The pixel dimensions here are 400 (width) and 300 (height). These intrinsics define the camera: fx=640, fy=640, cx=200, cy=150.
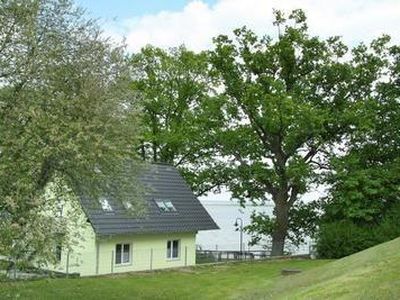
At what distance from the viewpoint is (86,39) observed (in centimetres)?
1762

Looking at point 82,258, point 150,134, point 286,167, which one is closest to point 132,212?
point 82,258

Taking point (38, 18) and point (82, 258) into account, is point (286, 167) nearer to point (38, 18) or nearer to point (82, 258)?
point (82, 258)

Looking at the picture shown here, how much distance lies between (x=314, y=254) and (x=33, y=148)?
966 inches

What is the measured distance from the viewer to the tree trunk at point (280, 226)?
3975 centimetres

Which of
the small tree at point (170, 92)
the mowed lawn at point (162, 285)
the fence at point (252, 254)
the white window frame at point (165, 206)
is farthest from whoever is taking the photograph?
the small tree at point (170, 92)

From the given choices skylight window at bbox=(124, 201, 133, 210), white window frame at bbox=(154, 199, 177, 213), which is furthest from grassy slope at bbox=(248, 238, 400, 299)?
white window frame at bbox=(154, 199, 177, 213)

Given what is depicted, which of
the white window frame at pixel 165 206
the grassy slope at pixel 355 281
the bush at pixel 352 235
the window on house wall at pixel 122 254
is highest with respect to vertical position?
the white window frame at pixel 165 206

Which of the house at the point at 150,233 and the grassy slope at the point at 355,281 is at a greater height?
the house at the point at 150,233

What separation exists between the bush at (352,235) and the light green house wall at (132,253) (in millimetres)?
8013

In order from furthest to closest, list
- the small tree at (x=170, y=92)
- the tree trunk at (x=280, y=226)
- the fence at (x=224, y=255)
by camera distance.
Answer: the small tree at (x=170, y=92) < the fence at (x=224, y=255) < the tree trunk at (x=280, y=226)

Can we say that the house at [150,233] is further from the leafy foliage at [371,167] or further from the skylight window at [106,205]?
the leafy foliage at [371,167]

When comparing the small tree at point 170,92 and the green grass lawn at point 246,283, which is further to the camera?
the small tree at point 170,92

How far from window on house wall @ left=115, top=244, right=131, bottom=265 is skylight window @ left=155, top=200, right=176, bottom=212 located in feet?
12.4

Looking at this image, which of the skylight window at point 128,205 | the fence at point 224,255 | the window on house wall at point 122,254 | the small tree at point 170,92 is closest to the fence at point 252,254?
the fence at point 224,255
